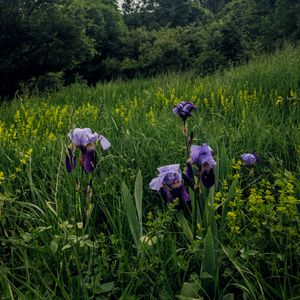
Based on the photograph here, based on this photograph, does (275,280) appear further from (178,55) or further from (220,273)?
(178,55)

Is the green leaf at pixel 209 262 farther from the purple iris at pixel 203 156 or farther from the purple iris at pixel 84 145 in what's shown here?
the purple iris at pixel 84 145

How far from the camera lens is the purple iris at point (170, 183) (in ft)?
4.09

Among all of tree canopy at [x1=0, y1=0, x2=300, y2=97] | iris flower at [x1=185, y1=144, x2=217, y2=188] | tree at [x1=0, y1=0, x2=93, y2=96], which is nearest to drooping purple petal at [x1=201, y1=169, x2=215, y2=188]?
iris flower at [x1=185, y1=144, x2=217, y2=188]

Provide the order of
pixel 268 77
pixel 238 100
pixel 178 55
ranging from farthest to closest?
pixel 178 55, pixel 268 77, pixel 238 100

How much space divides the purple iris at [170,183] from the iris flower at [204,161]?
60 millimetres

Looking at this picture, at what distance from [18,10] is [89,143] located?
48.0 ft

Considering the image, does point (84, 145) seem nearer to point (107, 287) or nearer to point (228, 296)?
point (107, 287)

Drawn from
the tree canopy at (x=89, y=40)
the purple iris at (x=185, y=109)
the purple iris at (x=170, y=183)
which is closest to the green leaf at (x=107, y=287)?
the purple iris at (x=170, y=183)

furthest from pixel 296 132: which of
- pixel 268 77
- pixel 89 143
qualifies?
pixel 268 77

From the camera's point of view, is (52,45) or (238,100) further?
(52,45)

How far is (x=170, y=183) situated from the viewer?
127cm

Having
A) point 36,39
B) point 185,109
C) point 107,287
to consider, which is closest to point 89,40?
point 36,39

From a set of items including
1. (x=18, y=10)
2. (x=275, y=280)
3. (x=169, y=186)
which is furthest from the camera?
(x=18, y=10)

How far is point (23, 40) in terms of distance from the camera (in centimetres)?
1409
